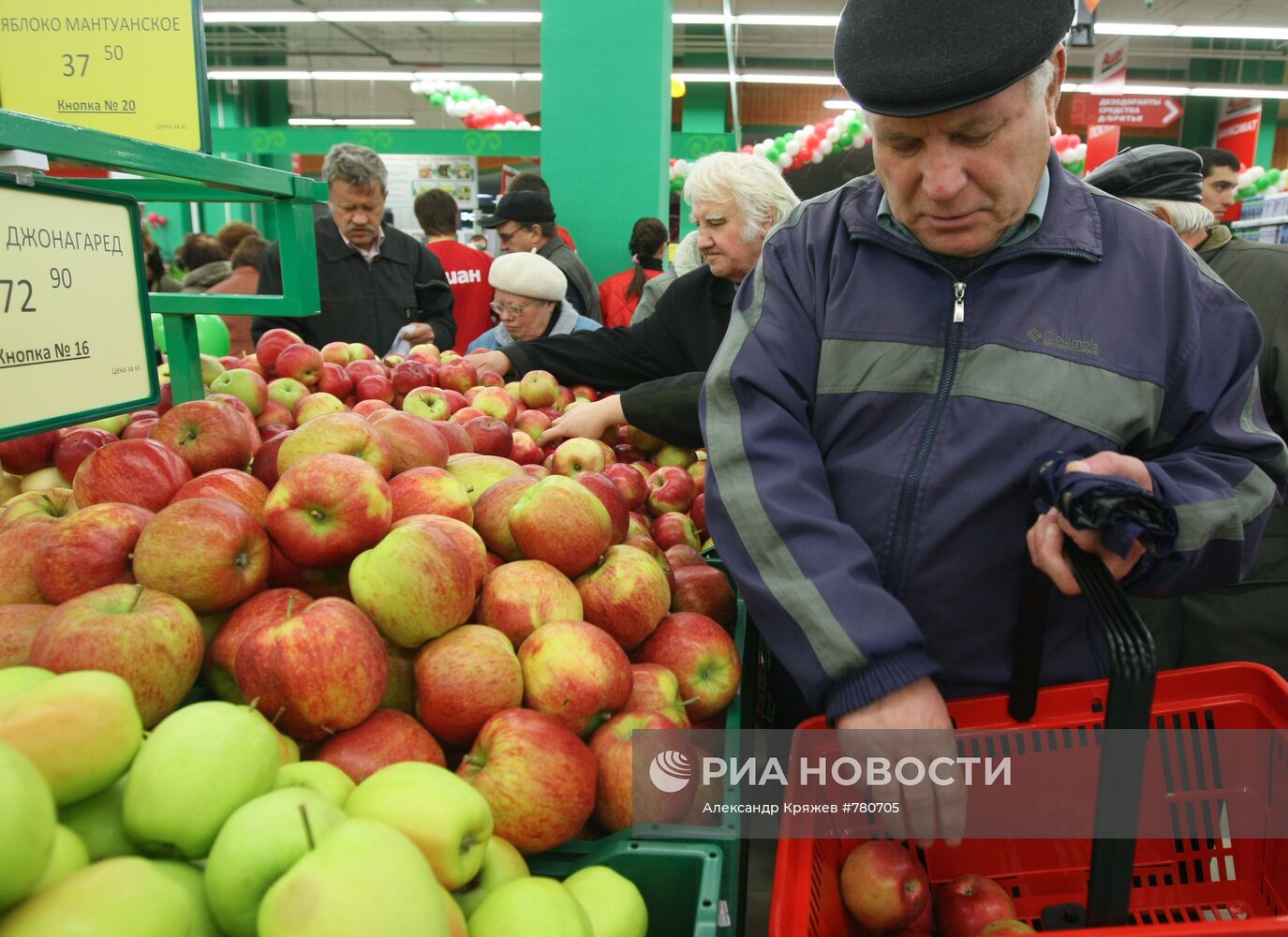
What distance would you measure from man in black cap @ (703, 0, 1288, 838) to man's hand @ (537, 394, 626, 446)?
101 cm

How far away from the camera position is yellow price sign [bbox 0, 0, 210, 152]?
1943 millimetres

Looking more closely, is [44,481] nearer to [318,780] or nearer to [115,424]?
[115,424]

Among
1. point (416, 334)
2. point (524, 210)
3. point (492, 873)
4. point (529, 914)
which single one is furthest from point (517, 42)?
point (529, 914)

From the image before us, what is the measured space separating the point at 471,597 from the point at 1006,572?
2.66 ft

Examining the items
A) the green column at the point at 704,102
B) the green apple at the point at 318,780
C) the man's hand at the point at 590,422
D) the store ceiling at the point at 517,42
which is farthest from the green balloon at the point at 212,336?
the green column at the point at 704,102

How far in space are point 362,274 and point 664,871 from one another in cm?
407

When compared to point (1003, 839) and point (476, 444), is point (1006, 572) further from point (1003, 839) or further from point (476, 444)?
point (476, 444)

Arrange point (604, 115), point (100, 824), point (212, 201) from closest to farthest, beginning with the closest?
1. point (100, 824)
2. point (212, 201)
3. point (604, 115)

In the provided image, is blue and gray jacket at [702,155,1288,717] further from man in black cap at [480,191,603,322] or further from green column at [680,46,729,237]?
green column at [680,46,729,237]

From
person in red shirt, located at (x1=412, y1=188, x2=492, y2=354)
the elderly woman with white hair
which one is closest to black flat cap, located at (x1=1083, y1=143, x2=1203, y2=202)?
the elderly woman with white hair

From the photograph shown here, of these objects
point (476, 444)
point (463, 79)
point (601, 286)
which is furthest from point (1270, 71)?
point (476, 444)

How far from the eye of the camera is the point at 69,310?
4.36 ft

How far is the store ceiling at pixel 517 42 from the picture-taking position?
553 inches

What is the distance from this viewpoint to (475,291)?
565 cm
